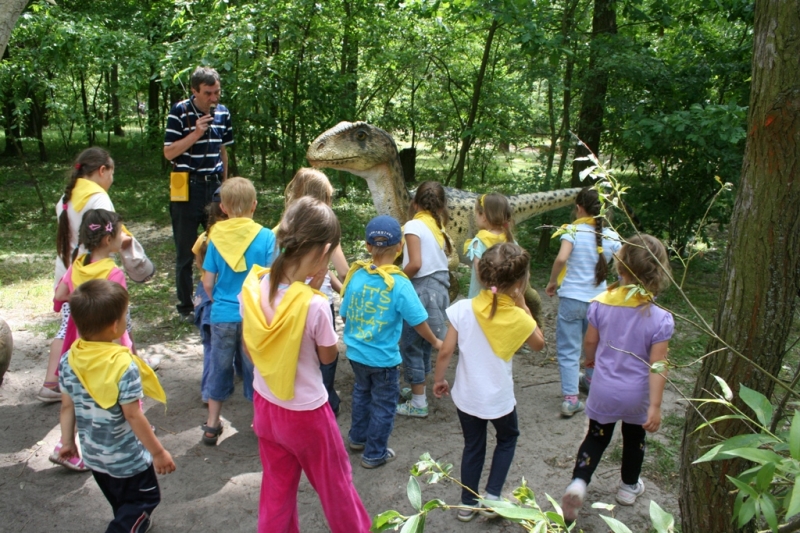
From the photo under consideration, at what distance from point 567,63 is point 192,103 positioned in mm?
4104

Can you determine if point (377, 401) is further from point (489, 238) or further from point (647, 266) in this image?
point (647, 266)

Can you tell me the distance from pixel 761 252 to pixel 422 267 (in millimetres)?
2531

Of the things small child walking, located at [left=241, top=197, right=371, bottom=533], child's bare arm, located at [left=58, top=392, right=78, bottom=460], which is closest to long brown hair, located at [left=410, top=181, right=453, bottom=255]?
small child walking, located at [left=241, top=197, right=371, bottom=533]

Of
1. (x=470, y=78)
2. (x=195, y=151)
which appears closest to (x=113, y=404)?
(x=195, y=151)

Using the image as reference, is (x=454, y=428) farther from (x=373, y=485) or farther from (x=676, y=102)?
(x=676, y=102)

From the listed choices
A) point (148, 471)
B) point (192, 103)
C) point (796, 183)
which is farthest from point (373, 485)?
point (192, 103)

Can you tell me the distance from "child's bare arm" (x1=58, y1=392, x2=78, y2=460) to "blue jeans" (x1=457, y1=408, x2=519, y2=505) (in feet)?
6.84

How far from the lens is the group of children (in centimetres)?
262

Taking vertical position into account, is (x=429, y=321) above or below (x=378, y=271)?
below

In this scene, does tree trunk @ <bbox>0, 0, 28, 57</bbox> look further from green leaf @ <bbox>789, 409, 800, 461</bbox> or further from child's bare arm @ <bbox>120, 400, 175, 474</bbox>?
green leaf @ <bbox>789, 409, 800, 461</bbox>

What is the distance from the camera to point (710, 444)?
7.31ft

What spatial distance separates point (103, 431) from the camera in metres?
2.79

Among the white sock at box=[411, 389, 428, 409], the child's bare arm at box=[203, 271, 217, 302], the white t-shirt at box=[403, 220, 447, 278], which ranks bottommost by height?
the white sock at box=[411, 389, 428, 409]

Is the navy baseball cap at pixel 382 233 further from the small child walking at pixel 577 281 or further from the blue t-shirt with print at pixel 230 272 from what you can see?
the small child walking at pixel 577 281
